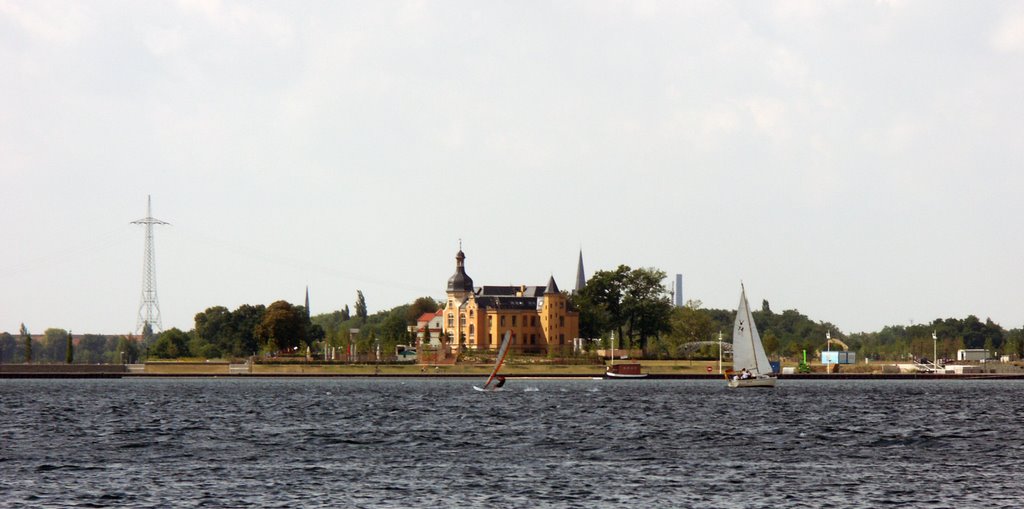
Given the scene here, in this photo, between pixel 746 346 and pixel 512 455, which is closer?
pixel 512 455

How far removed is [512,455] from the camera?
62688 mm

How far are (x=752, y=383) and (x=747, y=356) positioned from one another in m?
3.87

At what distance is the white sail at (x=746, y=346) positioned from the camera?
150250 mm

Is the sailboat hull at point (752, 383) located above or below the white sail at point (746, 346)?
below

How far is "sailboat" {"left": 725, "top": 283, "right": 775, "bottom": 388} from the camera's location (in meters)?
151

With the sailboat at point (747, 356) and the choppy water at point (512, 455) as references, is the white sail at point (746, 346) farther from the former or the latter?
the choppy water at point (512, 455)

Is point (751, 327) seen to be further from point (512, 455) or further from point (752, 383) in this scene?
point (512, 455)

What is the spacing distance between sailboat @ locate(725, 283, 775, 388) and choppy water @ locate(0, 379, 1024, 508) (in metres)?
37.4

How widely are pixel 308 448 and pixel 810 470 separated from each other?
26193 millimetres

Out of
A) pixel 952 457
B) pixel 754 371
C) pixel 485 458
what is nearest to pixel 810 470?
pixel 952 457

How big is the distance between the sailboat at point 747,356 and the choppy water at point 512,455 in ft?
123

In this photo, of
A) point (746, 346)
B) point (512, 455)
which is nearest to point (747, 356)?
point (746, 346)

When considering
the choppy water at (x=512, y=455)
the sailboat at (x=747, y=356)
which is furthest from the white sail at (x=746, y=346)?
the choppy water at (x=512, y=455)

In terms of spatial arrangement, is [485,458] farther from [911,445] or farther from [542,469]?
[911,445]
